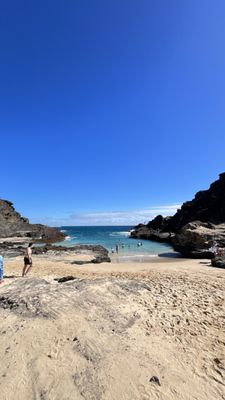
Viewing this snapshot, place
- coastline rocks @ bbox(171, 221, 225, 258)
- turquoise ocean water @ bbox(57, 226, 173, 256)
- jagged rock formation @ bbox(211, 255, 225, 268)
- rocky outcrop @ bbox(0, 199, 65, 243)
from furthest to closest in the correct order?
rocky outcrop @ bbox(0, 199, 65, 243) → turquoise ocean water @ bbox(57, 226, 173, 256) → coastline rocks @ bbox(171, 221, 225, 258) → jagged rock formation @ bbox(211, 255, 225, 268)

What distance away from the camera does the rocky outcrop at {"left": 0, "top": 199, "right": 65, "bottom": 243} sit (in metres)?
78.9

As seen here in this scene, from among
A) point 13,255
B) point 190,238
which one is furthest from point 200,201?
point 13,255

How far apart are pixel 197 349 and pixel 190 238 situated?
92.8 ft

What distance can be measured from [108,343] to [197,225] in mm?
32060

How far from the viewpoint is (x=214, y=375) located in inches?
262

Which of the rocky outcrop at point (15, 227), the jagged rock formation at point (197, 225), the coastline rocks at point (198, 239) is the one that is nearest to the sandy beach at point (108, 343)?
Answer: the coastline rocks at point (198, 239)

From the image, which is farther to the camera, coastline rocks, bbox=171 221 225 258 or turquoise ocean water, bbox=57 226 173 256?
turquoise ocean water, bbox=57 226 173 256

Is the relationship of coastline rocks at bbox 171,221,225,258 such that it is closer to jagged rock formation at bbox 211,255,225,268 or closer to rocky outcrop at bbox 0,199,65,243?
jagged rock formation at bbox 211,255,225,268

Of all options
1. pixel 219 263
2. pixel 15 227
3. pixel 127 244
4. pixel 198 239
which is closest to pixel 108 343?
pixel 219 263

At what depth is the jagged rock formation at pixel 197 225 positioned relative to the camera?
33219 mm

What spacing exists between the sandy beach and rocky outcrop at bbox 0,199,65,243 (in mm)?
69111

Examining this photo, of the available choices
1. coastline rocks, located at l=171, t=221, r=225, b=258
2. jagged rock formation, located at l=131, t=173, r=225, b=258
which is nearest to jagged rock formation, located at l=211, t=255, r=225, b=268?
coastline rocks, located at l=171, t=221, r=225, b=258

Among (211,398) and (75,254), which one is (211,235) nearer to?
(75,254)

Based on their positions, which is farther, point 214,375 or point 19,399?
point 214,375
